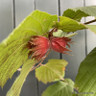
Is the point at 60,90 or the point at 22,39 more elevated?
the point at 22,39

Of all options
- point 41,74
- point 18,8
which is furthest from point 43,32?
point 18,8

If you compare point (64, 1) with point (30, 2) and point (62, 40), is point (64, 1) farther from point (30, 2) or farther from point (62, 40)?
point (62, 40)

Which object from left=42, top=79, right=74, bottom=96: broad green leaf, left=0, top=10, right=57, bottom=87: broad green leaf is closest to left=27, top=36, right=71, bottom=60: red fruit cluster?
left=0, top=10, right=57, bottom=87: broad green leaf

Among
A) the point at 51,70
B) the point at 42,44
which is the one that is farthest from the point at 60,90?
the point at 42,44

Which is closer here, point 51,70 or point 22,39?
point 22,39

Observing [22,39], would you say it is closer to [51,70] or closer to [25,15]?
[51,70]

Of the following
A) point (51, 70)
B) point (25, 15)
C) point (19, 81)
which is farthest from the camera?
point (25, 15)

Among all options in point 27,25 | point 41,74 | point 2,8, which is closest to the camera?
point 27,25
